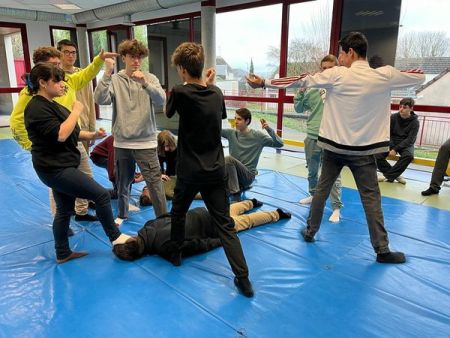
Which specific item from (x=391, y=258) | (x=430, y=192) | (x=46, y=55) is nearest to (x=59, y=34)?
(x=46, y=55)

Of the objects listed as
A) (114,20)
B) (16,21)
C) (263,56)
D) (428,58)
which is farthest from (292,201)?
A: (16,21)

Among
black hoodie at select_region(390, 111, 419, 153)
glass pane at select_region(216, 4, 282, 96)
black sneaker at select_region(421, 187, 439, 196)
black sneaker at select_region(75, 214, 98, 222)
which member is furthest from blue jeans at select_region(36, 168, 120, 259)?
glass pane at select_region(216, 4, 282, 96)

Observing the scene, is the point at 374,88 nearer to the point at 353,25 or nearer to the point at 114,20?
the point at 353,25

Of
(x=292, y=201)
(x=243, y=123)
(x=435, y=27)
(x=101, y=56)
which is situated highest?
(x=435, y=27)

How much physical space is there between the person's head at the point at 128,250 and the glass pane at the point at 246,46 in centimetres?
466

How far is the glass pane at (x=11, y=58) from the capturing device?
9453mm

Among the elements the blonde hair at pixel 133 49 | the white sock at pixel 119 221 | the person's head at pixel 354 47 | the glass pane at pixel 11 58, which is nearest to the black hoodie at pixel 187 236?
the white sock at pixel 119 221

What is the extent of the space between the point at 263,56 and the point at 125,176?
4.79 metres

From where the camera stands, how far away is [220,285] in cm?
215

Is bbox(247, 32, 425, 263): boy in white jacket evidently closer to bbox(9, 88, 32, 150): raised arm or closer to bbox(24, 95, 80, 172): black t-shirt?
bbox(24, 95, 80, 172): black t-shirt

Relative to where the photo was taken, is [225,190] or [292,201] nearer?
[225,190]

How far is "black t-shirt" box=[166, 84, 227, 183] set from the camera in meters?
1.94

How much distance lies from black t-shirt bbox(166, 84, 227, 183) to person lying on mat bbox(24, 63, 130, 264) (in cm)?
67

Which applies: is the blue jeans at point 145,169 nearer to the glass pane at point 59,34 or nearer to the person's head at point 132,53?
the person's head at point 132,53
